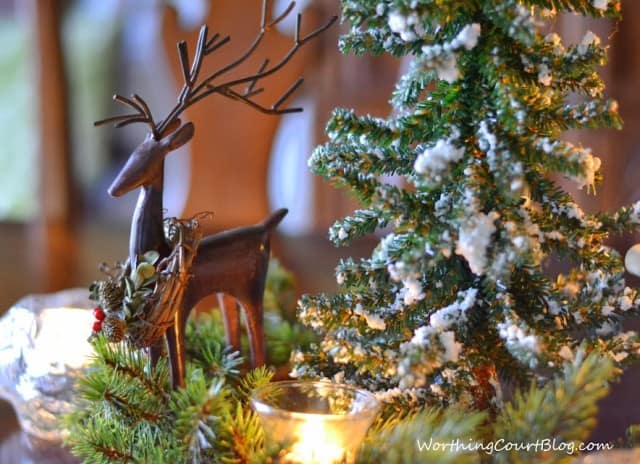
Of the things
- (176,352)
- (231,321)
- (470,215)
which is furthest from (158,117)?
(470,215)

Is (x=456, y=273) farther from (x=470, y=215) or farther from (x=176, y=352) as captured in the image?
(x=176, y=352)

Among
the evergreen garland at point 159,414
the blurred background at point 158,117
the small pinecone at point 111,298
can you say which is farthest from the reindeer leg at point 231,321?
the blurred background at point 158,117

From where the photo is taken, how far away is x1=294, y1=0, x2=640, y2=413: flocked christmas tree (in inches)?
20.1

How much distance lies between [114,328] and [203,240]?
0.11m

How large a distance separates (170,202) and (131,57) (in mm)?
1015

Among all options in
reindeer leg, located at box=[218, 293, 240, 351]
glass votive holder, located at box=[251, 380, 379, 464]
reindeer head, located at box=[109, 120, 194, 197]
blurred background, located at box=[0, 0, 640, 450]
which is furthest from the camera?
blurred background, located at box=[0, 0, 640, 450]

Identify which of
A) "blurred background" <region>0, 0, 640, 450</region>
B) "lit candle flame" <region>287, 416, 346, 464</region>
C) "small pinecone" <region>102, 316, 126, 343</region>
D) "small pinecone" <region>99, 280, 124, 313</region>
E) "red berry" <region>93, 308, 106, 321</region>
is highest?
"blurred background" <region>0, 0, 640, 450</region>

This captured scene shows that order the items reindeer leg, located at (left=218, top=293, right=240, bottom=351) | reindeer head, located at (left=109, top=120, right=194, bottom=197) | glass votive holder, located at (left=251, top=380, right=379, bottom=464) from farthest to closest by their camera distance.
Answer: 1. reindeer leg, located at (left=218, top=293, right=240, bottom=351)
2. reindeer head, located at (left=109, top=120, right=194, bottom=197)
3. glass votive holder, located at (left=251, top=380, right=379, bottom=464)

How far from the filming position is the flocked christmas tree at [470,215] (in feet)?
1.67

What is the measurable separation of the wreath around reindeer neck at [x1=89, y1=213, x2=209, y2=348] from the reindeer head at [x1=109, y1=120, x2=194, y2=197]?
0.05 meters

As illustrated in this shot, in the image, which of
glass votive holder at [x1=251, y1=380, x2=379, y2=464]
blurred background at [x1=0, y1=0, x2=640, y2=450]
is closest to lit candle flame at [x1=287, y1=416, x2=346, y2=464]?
glass votive holder at [x1=251, y1=380, x2=379, y2=464]

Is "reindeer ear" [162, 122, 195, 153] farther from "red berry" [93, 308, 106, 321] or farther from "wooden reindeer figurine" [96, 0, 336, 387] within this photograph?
"red berry" [93, 308, 106, 321]

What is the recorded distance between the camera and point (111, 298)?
0.57m

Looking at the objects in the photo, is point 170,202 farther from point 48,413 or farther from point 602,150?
point 48,413
